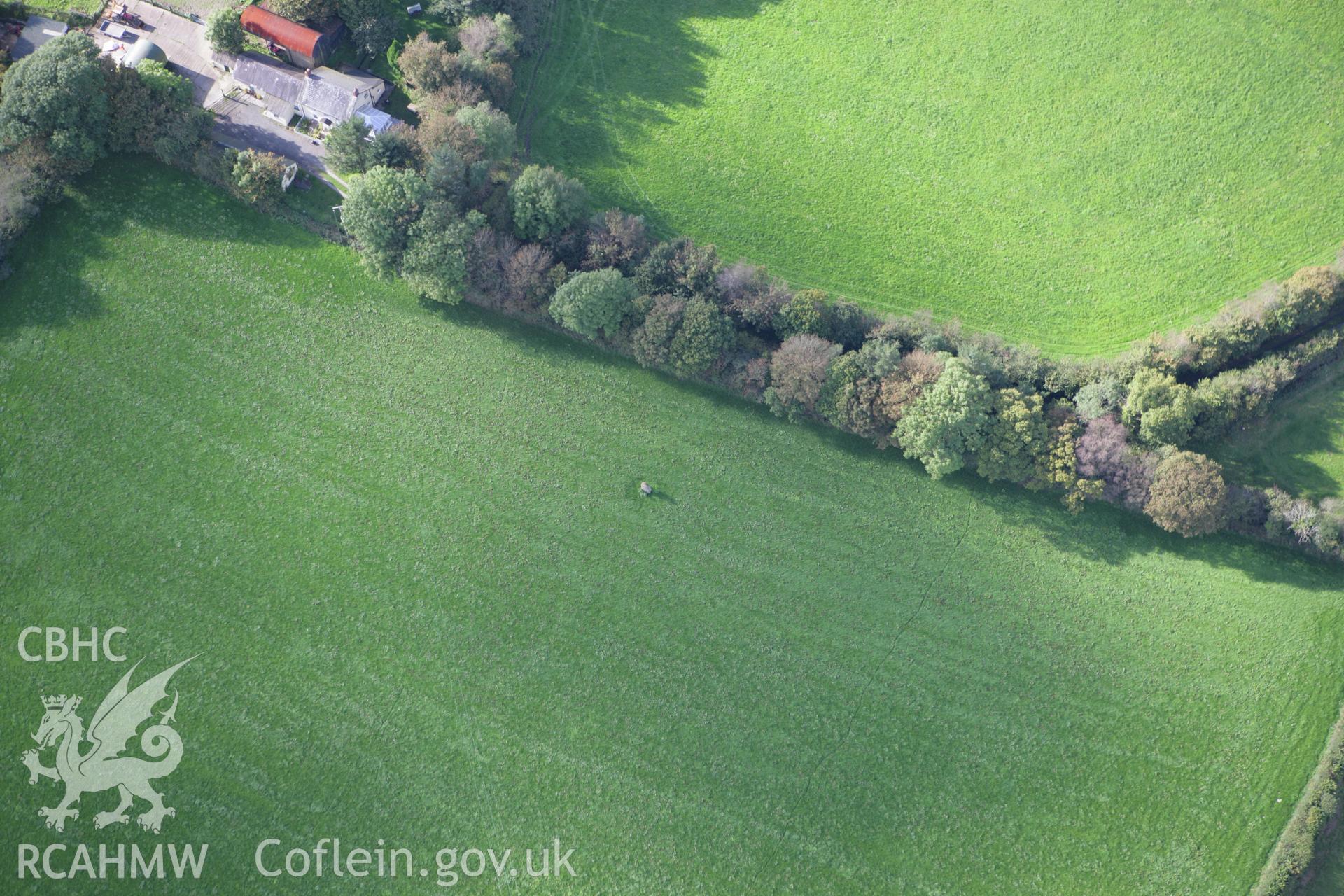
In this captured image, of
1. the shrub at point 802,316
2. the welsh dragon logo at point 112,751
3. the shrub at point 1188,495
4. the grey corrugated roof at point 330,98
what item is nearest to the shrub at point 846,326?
the shrub at point 802,316

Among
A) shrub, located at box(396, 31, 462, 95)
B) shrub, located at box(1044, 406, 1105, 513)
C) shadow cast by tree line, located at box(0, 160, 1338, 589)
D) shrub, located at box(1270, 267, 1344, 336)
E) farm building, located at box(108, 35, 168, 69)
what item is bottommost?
shadow cast by tree line, located at box(0, 160, 1338, 589)

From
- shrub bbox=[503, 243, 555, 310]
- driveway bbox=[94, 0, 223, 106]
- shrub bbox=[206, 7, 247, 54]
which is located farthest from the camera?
driveway bbox=[94, 0, 223, 106]

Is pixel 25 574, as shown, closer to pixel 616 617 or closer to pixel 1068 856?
pixel 616 617

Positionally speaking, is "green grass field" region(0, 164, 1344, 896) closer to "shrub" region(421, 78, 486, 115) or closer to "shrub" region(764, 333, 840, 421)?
"shrub" region(764, 333, 840, 421)

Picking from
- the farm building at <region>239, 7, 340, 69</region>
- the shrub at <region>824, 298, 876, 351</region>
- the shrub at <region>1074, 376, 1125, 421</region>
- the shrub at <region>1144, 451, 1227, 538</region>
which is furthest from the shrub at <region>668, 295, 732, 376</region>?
the farm building at <region>239, 7, 340, 69</region>

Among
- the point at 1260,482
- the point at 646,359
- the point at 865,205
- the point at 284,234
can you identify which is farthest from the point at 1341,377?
the point at 284,234

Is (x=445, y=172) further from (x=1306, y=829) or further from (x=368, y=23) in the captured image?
(x=1306, y=829)
